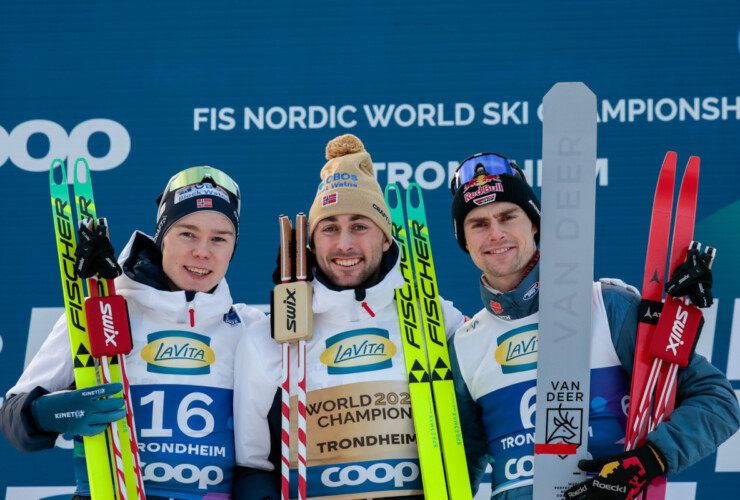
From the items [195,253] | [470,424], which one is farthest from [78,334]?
[470,424]

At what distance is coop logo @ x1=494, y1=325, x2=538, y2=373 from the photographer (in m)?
2.47

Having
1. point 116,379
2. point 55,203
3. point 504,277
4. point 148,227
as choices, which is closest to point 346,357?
point 504,277

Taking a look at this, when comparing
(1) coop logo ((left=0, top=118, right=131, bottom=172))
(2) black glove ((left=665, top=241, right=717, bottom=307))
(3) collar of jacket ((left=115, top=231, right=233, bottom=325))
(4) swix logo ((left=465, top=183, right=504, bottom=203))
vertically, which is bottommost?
(2) black glove ((left=665, top=241, right=717, bottom=307))

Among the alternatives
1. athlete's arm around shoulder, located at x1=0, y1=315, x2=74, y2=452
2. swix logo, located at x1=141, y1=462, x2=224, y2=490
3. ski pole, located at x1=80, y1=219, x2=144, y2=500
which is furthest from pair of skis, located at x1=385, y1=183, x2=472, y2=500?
athlete's arm around shoulder, located at x1=0, y1=315, x2=74, y2=452

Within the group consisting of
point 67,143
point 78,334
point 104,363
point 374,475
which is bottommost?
point 374,475

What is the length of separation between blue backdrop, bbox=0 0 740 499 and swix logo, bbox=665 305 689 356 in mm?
1301

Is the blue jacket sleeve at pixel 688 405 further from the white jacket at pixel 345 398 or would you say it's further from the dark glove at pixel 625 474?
the white jacket at pixel 345 398

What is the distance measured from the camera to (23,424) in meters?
2.46

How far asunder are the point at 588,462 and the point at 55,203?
178 cm

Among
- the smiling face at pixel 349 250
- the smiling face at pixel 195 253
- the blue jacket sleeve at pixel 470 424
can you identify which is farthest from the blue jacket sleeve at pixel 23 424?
the blue jacket sleeve at pixel 470 424

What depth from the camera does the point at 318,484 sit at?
2.50 meters

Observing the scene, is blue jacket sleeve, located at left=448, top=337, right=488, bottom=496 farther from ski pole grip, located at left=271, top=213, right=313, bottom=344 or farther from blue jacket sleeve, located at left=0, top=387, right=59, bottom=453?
blue jacket sleeve, located at left=0, top=387, right=59, bottom=453

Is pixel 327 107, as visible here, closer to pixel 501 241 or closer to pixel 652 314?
pixel 501 241

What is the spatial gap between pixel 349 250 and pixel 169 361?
627mm
